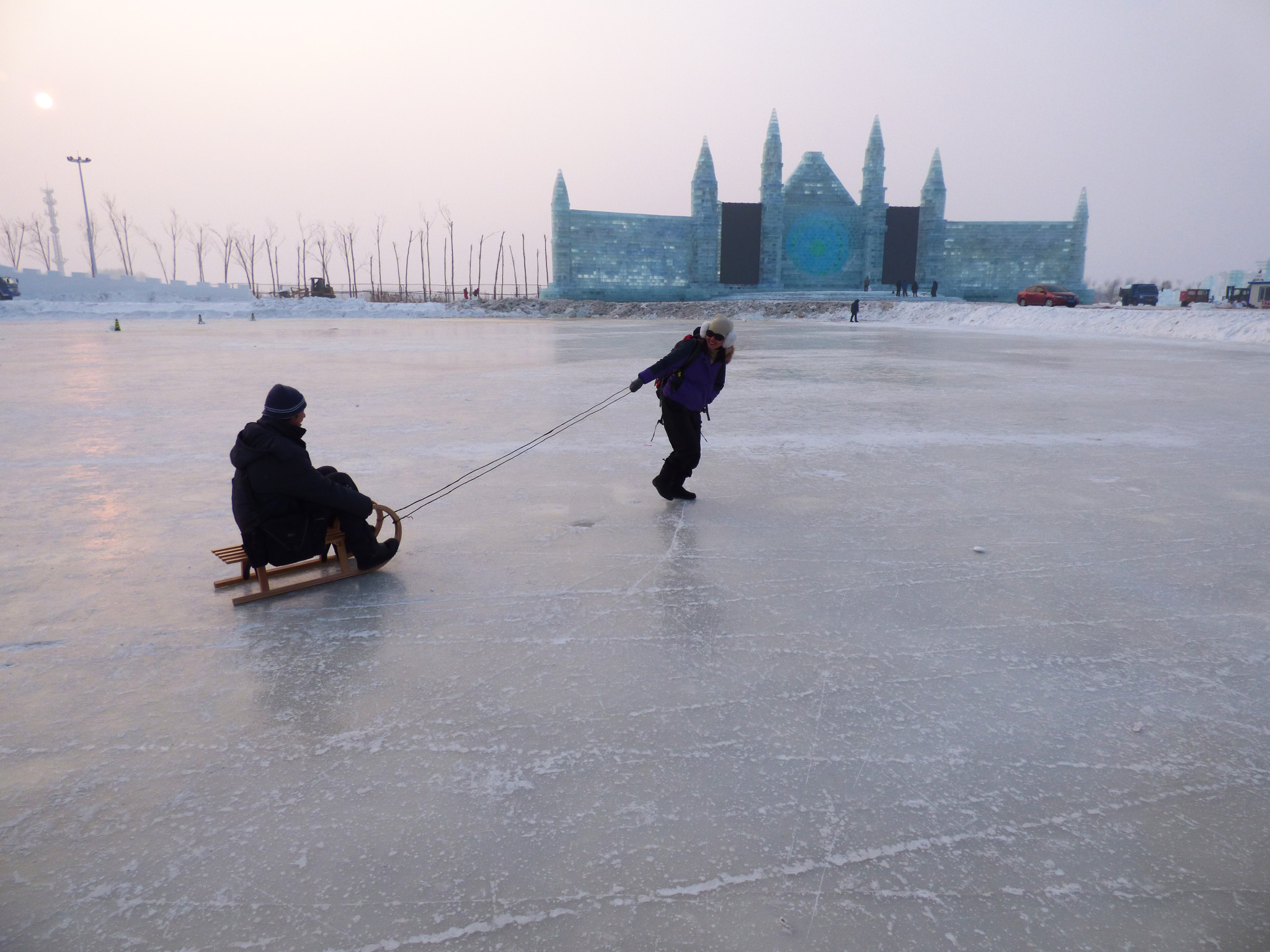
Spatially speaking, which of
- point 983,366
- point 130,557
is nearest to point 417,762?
point 130,557

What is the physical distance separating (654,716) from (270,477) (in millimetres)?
2119

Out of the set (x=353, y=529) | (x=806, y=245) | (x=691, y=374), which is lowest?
(x=353, y=529)

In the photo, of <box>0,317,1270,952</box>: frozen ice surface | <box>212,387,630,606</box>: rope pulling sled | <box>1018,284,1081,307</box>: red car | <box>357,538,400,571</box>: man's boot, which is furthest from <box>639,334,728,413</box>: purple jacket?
<box>1018,284,1081,307</box>: red car

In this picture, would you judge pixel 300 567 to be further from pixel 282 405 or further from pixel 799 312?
pixel 799 312

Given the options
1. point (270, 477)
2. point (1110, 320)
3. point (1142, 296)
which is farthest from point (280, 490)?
point (1142, 296)

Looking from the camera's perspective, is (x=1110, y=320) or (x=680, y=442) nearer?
(x=680, y=442)

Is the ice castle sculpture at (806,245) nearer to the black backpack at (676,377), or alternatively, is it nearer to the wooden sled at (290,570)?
the black backpack at (676,377)

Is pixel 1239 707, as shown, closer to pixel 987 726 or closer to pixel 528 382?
pixel 987 726

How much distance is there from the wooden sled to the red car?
3880 centimetres

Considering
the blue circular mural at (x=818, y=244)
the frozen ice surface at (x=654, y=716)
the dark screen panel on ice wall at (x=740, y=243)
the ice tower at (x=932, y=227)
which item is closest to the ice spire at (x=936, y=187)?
the ice tower at (x=932, y=227)

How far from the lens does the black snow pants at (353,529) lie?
12.3ft

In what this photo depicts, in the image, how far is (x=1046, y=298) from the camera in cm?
3722

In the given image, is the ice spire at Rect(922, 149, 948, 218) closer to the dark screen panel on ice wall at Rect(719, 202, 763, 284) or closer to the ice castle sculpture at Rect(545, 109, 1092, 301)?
the ice castle sculpture at Rect(545, 109, 1092, 301)

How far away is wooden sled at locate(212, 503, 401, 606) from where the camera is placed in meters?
3.52
